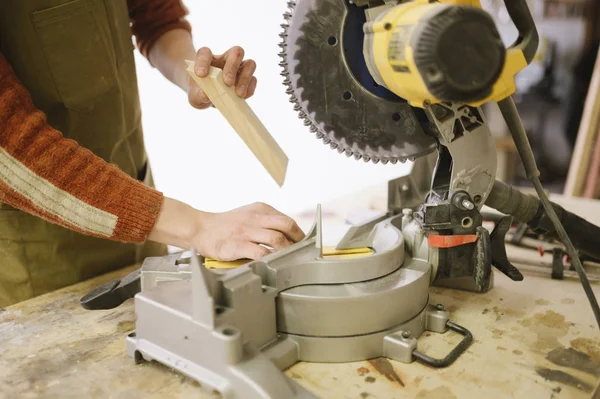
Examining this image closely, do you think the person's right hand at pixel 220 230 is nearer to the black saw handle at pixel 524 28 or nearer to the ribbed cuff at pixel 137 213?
the ribbed cuff at pixel 137 213

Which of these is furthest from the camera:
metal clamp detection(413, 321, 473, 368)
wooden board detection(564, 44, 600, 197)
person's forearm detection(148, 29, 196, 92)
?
wooden board detection(564, 44, 600, 197)

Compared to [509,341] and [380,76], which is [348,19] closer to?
[380,76]

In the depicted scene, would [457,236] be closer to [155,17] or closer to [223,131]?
[155,17]

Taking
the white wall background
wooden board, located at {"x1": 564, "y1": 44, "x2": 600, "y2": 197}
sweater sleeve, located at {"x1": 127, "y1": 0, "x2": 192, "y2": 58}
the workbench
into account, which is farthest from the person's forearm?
wooden board, located at {"x1": 564, "y1": 44, "x2": 600, "y2": 197}

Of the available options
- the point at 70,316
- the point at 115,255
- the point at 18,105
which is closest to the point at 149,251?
the point at 115,255

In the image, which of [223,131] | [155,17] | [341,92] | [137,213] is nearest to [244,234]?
[137,213]

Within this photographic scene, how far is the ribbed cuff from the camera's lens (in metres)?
0.86

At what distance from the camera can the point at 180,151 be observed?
7.40 ft

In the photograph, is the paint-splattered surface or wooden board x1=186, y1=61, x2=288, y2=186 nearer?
the paint-splattered surface

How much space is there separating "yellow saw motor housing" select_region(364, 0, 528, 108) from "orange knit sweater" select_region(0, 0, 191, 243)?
45cm

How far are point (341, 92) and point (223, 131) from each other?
155cm

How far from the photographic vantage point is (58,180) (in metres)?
0.82

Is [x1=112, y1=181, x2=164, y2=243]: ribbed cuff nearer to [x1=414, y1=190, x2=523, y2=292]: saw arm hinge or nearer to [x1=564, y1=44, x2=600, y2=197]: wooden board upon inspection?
[x1=414, y1=190, x2=523, y2=292]: saw arm hinge

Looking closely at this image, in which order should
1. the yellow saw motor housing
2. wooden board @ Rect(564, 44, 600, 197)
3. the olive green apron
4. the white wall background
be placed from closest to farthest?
the yellow saw motor housing → the olive green apron → wooden board @ Rect(564, 44, 600, 197) → the white wall background
